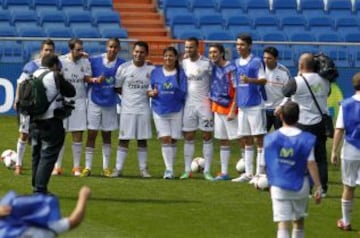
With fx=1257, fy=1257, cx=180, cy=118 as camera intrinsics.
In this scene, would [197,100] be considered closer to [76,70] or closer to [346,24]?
[76,70]

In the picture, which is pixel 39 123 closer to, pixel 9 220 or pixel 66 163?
pixel 66 163

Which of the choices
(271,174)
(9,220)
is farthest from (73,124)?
(9,220)

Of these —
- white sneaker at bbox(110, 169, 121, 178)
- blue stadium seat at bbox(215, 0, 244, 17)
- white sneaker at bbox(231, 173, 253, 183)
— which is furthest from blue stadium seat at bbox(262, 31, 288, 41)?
white sneaker at bbox(110, 169, 121, 178)

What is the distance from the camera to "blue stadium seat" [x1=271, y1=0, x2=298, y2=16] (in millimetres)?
35281

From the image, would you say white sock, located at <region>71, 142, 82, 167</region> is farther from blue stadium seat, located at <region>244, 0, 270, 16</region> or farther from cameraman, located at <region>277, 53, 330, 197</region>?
blue stadium seat, located at <region>244, 0, 270, 16</region>

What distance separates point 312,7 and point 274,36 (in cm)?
334

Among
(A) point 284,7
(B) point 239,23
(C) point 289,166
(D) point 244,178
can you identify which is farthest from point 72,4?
(C) point 289,166

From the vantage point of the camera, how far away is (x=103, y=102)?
65.8 feet

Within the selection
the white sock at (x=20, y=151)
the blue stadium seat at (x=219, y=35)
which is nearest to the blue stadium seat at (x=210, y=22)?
the blue stadium seat at (x=219, y=35)

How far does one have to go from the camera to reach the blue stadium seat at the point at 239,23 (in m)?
33.6

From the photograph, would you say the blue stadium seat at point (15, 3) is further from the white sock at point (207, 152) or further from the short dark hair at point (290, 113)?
the short dark hair at point (290, 113)

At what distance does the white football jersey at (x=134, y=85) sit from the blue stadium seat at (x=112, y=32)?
1133 centimetres

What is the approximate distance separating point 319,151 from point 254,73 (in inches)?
99.4

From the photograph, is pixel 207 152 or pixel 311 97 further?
pixel 207 152
